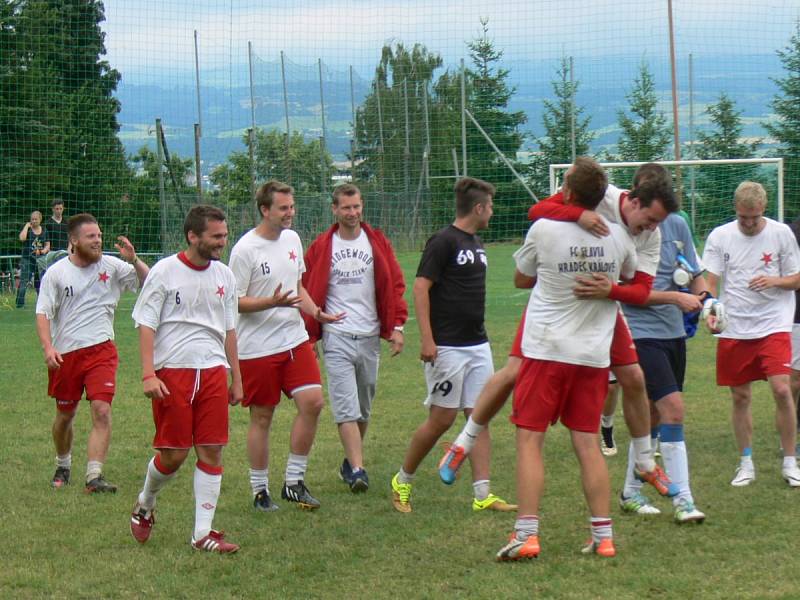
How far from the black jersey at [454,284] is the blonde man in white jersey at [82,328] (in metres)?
2.08

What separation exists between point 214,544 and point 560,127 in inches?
708

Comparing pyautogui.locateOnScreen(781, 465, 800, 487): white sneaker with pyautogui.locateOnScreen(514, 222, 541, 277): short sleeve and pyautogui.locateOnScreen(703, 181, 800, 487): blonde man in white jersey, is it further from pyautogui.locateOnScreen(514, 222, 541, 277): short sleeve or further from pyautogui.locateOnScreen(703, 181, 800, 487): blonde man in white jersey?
pyautogui.locateOnScreen(514, 222, 541, 277): short sleeve

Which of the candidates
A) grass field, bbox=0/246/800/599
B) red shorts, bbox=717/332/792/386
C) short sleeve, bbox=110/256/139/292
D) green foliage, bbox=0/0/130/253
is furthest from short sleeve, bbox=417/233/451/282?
green foliage, bbox=0/0/130/253

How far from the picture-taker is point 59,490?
312 inches

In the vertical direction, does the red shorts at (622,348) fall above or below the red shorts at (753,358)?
above

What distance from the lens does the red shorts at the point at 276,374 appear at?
7312 mm

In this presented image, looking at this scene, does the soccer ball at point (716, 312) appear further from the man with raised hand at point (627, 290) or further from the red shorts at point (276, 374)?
the red shorts at point (276, 374)

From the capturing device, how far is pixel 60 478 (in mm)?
8078

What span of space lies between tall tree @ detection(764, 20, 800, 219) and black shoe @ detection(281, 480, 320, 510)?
16.3 metres

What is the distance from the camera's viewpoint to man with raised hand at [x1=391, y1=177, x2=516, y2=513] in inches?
282

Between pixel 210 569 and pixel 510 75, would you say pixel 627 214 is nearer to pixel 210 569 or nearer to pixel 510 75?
pixel 210 569

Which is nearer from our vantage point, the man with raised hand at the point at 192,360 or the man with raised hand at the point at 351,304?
the man with raised hand at the point at 192,360

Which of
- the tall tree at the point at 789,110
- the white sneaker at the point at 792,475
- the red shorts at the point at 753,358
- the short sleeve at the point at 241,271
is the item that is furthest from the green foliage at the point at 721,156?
the short sleeve at the point at 241,271

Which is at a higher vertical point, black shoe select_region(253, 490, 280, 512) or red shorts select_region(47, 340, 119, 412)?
red shorts select_region(47, 340, 119, 412)
